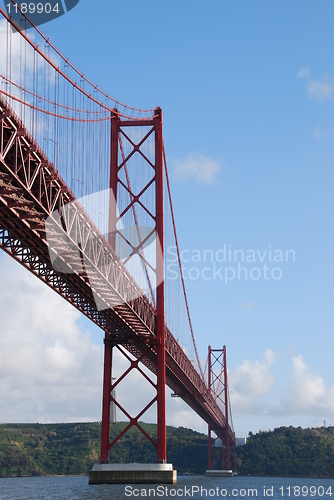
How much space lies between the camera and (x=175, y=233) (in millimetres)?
51531

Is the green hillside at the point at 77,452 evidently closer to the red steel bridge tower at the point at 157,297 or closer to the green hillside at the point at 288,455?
the green hillside at the point at 288,455

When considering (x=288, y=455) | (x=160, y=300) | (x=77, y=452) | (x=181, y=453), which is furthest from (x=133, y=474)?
(x=77, y=452)

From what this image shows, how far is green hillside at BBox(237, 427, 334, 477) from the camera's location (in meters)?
109

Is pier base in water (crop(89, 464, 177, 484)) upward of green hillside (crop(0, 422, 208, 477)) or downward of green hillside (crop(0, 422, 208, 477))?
downward

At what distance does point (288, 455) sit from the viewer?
114188 mm

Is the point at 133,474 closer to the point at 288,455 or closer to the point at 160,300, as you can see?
the point at 160,300

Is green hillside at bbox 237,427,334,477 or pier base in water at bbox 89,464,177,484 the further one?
green hillside at bbox 237,427,334,477

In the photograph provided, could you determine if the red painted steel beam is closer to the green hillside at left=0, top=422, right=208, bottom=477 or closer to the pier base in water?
A: the pier base in water

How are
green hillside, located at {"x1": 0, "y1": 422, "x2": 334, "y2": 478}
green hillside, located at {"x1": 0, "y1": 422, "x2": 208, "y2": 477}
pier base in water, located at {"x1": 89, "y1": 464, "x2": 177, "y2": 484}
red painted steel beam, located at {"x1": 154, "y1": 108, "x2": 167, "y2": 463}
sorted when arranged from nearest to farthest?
pier base in water, located at {"x1": 89, "y1": 464, "x2": 177, "y2": 484}
red painted steel beam, located at {"x1": 154, "y1": 108, "x2": 167, "y2": 463}
green hillside, located at {"x1": 0, "y1": 422, "x2": 334, "y2": 478}
green hillside, located at {"x1": 0, "y1": 422, "x2": 208, "y2": 477}

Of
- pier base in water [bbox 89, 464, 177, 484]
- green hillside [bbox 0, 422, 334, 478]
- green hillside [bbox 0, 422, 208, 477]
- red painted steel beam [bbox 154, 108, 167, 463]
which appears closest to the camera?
pier base in water [bbox 89, 464, 177, 484]

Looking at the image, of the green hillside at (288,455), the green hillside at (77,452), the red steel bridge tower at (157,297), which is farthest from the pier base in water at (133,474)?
the green hillside at (77,452)

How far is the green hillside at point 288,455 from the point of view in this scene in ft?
359

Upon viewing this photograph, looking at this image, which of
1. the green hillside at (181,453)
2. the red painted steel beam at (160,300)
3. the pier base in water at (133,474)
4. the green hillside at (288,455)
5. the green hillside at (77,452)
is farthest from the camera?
the green hillside at (77,452)

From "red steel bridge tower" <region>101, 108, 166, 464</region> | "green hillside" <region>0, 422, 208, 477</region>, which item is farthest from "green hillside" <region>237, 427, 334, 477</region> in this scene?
"red steel bridge tower" <region>101, 108, 166, 464</region>
